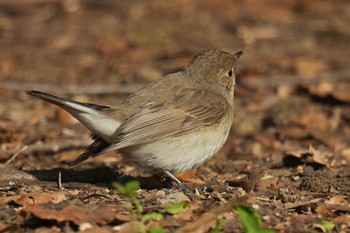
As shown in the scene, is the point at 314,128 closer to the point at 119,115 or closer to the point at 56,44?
the point at 119,115

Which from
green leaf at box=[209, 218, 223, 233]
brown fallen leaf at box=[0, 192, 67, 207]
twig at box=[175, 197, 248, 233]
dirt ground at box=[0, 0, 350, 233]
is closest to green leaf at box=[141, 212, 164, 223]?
dirt ground at box=[0, 0, 350, 233]

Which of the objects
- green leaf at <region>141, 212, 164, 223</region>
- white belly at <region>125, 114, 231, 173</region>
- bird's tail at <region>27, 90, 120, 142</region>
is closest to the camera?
green leaf at <region>141, 212, 164, 223</region>

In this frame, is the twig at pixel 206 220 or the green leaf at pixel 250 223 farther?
the twig at pixel 206 220

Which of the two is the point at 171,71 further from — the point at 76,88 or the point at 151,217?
the point at 151,217

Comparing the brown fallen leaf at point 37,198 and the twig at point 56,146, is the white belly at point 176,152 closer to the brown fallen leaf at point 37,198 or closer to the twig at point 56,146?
the brown fallen leaf at point 37,198

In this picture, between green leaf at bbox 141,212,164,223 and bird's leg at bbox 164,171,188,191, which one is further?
bird's leg at bbox 164,171,188,191

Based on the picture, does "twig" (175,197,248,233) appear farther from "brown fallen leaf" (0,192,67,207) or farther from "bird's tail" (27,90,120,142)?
"bird's tail" (27,90,120,142)

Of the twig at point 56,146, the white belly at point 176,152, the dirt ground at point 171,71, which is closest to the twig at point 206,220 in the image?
the dirt ground at point 171,71

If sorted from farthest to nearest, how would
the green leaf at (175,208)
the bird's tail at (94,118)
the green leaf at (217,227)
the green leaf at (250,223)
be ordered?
the bird's tail at (94,118)
the green leaf at (175,208)
the green leaf at (217,227)
the green leaf at (250,223)
